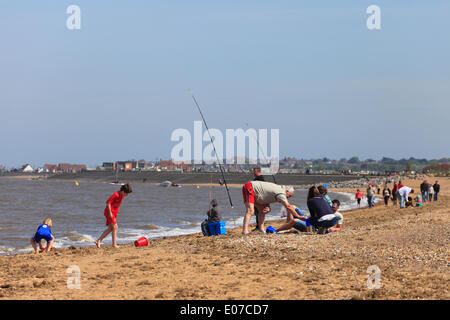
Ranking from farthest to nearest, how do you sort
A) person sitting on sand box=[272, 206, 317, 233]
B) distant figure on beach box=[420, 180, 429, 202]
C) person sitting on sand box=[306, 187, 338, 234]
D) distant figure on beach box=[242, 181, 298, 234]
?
distant figure on beach box=[420, 180, 429, 202] < person sitting on sand box=[272, 206, 317, 233] < person sitting on sand box=[306, 187, 338, 234] < distant figure on beach box=[242, 181, 298, 234]

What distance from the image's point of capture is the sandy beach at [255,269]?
25.2 feet

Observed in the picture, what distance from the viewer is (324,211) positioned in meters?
12.8

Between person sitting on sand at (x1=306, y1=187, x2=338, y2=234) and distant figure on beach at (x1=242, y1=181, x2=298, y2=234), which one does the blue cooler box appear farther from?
person sitting on sand at (x1=306, y1=187, x2=338, y2=234)

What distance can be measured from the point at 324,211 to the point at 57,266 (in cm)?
560

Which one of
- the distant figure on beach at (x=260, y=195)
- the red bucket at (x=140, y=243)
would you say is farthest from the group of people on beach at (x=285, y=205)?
the red bucket at (x=140, y=243)

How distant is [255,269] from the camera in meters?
9.14

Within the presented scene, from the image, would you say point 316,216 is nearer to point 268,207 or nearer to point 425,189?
point 268,207

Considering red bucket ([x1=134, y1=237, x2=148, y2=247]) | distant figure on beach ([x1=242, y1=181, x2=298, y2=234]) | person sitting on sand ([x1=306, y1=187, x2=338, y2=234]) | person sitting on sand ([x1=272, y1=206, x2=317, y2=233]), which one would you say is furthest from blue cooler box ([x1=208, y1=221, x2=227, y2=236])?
person sitting on sand ([x1=306, y1=187, x2=338, y2=234])

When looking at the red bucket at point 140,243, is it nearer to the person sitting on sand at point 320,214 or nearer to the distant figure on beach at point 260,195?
the distant figure on beach at point 260,195

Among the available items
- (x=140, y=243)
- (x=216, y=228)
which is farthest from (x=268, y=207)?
(x=140, y=243)

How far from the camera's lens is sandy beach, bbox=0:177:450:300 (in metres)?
7.70
